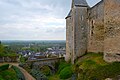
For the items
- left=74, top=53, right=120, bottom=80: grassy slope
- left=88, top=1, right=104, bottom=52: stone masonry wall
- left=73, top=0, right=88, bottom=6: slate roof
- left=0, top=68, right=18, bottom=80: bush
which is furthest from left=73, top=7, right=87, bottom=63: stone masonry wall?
left=0, top=68, right=18, bottom=80: bush

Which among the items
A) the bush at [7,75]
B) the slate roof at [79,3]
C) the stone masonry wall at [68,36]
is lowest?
the bush at [7,75]

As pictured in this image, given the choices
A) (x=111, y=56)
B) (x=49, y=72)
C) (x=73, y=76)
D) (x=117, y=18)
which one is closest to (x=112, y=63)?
(x=111, y=56)

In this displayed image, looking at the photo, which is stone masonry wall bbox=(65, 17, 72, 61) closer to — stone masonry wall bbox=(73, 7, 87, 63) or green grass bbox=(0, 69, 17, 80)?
stone masonry wall bbox=(73, 7, 87, 63)

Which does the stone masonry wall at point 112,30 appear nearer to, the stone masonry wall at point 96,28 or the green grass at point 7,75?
the stone masonry wall at point 96,28

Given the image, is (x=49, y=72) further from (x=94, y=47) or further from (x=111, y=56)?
(x=111, y=56)

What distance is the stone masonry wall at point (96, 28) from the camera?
89.6 feet

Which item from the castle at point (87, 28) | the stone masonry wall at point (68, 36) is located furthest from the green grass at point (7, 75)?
the stone masonry wall at point (68, 36)

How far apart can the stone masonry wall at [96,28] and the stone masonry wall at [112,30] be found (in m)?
6.05

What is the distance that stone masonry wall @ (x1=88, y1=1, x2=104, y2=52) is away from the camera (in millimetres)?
27320

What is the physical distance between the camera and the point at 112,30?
20375 millimetres

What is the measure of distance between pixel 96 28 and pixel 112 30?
8.08 metres

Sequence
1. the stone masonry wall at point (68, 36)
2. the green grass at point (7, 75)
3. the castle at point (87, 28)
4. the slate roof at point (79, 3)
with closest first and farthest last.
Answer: the green grass at point (7, 75), the castle at point (87, 28), the slate roof at point (79, 3), the stone masonry wall at point (68, 36)

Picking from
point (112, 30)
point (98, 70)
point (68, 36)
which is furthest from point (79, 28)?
point (98, 70)

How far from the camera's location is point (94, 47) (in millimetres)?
29188
